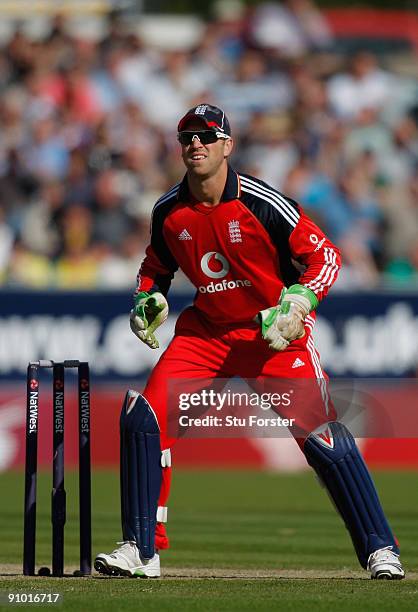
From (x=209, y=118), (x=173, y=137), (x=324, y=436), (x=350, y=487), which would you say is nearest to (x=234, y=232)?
(x=209, y=118)

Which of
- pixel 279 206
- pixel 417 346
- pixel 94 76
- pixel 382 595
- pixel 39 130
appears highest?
pixel 94 76

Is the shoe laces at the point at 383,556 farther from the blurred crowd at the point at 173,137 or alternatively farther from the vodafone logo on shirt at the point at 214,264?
the blurred crowd at the point at 173,137

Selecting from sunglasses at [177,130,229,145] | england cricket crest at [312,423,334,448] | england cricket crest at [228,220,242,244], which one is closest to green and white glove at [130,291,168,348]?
england cricket crest at [228,220,242,244]

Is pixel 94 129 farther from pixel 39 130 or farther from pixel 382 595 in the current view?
pixel 382 595

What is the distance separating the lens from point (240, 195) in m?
6.87

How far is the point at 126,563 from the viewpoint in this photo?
22.0 feet

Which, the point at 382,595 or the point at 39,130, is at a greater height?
the point at 39,130

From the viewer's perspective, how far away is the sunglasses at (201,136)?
6789 millimetres

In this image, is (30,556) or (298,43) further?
(298,43)

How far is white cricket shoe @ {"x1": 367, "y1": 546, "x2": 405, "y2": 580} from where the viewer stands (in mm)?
6617

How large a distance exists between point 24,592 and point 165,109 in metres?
12.7

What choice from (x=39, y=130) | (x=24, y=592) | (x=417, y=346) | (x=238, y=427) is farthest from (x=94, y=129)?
(x=24, y=592)
